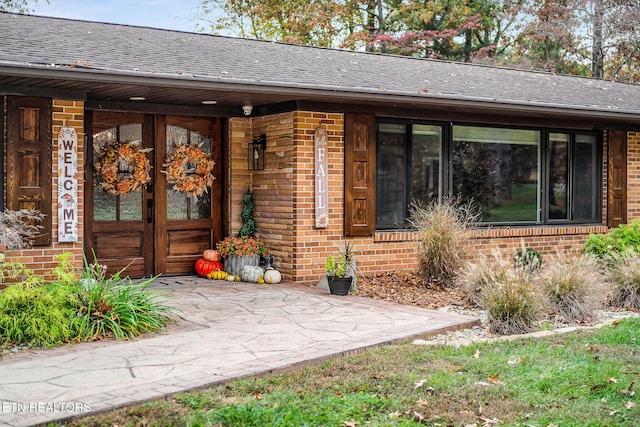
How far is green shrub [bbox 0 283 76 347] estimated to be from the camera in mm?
5921

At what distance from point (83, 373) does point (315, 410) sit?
1715 millimetres

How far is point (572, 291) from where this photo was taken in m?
7.59

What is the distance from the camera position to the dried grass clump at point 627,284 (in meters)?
8.27

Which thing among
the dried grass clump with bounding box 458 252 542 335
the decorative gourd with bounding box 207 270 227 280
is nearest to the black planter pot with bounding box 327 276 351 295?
the decorative gourd with bounding box 207 270 227 280

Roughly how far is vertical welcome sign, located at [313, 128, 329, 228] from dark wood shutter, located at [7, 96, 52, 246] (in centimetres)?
326

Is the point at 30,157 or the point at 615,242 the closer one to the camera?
the point at 30,157

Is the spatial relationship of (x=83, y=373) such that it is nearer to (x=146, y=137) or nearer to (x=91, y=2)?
(x=146, y=137)

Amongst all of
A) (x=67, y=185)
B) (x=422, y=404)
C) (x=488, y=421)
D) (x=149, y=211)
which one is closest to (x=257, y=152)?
(x=149, y=211)

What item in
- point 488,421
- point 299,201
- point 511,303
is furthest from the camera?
point 299,201

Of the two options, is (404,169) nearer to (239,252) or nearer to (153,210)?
(239,252)

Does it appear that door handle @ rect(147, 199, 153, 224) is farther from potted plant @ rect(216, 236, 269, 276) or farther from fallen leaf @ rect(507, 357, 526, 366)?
fallen leaf @ rect(507, 357, 526, 366)

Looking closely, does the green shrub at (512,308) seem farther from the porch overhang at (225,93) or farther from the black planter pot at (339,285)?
the porch overhang at (225,93)

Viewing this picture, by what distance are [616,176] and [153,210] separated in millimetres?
7565

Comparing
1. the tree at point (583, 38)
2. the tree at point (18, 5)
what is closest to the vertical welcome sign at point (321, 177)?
the tree at point (583, 38)
